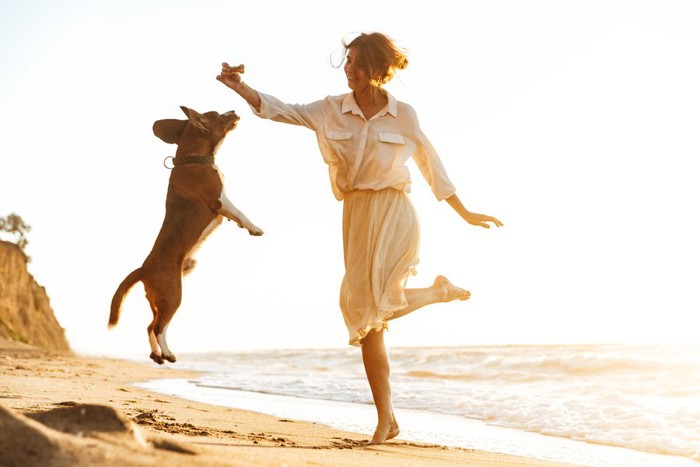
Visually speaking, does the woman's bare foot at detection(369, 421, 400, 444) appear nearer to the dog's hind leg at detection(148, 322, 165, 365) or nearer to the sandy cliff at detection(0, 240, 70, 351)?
the dog's hind leg at detection(148, 322, 165, 365)

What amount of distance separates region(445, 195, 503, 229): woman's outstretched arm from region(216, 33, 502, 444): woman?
348mm

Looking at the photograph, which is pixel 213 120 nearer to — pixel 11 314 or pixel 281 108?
pixel 281 108

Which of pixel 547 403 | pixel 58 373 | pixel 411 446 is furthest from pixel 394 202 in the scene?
pixel 58 373

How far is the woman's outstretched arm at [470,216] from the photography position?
543 centimetres

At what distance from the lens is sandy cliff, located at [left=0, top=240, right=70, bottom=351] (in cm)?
1948

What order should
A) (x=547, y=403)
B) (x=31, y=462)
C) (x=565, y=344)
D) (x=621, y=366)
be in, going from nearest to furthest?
(x=31, y=462) → (x=547, y=403) → (x=621, y=366) → (x=565, y=344)

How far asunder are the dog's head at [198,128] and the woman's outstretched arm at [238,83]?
151 mm

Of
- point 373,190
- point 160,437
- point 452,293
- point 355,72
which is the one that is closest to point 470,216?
point 452,293

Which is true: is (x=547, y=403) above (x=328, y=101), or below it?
below

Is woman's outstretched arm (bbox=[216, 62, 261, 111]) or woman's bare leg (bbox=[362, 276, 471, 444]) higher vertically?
woman's outstretched arm (bbox=[216, 62, 261, 111])

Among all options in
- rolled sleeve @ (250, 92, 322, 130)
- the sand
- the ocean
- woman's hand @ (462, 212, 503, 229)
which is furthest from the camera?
the ocean

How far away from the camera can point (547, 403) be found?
27.8ft

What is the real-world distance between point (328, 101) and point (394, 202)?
0.81 meters

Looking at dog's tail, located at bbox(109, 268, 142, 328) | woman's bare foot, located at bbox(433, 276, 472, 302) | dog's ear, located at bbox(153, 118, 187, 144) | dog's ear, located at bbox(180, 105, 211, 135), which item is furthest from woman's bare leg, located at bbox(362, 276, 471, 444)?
dog's ear, located at bbox(153, 118, 187, 144)
